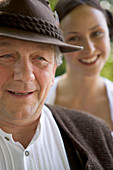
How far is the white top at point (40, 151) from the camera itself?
1.61 m

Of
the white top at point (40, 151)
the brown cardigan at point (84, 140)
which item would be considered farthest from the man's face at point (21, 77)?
the brown cardigan at point (84, 140)

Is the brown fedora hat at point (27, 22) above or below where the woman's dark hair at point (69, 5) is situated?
below

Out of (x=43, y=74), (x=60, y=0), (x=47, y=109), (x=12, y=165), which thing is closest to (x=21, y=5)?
(x=43, y=74)

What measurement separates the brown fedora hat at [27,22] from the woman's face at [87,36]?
1.15 m

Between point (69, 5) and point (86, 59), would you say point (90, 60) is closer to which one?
point (86, 59)

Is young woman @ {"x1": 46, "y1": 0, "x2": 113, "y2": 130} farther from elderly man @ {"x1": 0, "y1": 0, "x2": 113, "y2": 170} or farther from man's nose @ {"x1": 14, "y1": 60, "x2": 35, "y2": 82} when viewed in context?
man's nose @ {"x1": 14, "y1": 60, "x2": 35, "y2": 82}

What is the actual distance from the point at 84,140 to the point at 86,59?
3.49 feet

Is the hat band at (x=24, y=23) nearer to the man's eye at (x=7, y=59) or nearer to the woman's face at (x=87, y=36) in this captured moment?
the man's eye at (x=7, y=59)

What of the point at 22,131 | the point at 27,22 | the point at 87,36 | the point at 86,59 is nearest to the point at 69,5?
the point at 87,36

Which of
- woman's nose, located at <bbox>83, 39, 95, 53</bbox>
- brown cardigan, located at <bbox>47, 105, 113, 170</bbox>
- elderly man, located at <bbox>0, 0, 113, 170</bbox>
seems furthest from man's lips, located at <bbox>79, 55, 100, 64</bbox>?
elderly man, located at <bbox>0, 0, 113, 170</bbox>

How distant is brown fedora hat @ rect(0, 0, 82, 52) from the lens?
1.41 m

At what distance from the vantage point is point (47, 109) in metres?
1.95

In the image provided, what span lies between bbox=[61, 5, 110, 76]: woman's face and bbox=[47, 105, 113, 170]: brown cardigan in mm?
820

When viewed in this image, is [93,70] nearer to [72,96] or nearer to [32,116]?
[72,96]
